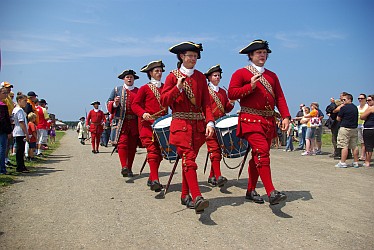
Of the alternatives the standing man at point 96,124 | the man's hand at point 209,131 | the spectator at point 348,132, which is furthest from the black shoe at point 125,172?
the standing man at point 96,124

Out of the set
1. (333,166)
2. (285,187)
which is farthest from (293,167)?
(285,187)

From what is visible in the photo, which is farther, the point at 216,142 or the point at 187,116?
the point at 216,142

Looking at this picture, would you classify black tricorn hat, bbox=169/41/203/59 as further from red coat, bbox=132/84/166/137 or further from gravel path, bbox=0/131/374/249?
gravel path, bbox=0/131/374/249

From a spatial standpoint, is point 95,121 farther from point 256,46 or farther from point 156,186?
point 256,46

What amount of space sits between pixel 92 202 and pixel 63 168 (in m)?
4.99

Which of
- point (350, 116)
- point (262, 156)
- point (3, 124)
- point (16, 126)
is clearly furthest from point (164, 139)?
point (350, 116)

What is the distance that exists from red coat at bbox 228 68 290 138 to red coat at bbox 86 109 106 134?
11.8 metres

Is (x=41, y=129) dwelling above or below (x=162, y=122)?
below

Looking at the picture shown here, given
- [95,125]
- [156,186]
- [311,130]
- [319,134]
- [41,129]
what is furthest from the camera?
[95,125]

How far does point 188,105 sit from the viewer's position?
217 inches

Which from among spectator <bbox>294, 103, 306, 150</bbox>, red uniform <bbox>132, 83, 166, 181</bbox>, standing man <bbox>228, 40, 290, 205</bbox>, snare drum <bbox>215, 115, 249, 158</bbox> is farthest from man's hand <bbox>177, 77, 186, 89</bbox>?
spectator <bbox>294, 103, 306, 150</bbox>

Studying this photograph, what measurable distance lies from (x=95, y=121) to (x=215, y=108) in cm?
1031

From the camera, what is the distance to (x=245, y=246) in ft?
13.0

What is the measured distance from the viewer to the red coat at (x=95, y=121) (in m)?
16.6
